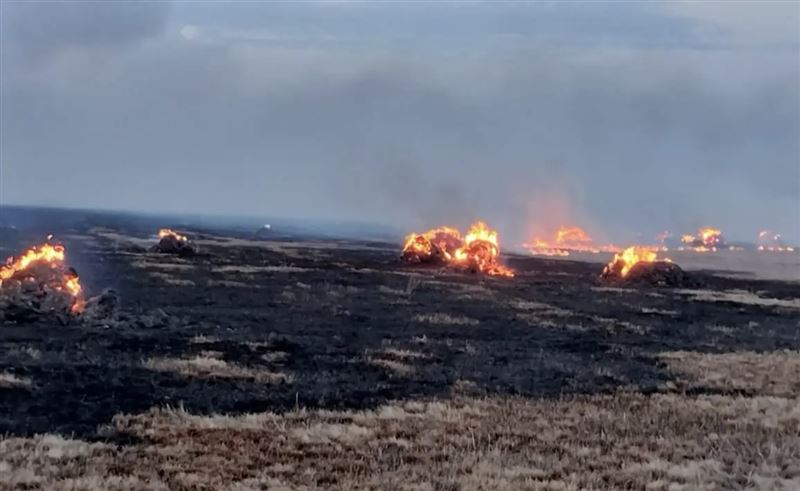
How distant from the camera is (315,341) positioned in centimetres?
3222

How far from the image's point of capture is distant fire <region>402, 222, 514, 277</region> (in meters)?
73.4

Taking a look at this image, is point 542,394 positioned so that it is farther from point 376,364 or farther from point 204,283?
point 204,283

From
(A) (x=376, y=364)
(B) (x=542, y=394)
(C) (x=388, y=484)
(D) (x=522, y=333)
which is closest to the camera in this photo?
(C) (x=388, y=484)

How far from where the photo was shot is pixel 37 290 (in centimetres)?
3541

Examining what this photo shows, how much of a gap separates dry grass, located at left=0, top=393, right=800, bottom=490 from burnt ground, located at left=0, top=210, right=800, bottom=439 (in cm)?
164

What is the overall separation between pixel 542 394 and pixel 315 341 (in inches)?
426

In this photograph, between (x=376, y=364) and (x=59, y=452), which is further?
Answer: (x=376, y=364)

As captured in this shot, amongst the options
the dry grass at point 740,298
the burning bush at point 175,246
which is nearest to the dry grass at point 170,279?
the burning bush at point 175,246

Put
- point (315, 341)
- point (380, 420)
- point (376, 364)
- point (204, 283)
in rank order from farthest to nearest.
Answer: point (204, 283)
point (315, 341)
point (376, 364)
point (380, 420)

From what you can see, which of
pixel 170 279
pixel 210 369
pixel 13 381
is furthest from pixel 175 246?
pixel 13 381

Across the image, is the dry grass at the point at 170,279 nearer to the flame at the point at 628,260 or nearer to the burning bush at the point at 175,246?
the burning bush at the point at 175,246

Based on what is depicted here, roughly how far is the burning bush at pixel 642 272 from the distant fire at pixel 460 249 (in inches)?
305

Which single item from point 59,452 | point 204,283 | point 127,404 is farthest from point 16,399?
point 204,283

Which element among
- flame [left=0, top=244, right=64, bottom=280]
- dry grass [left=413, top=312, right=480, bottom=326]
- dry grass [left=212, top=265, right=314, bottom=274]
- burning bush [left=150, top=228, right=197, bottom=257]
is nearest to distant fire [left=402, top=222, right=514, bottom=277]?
dry grass [left=212, top=265, right=314, bottom=274]
